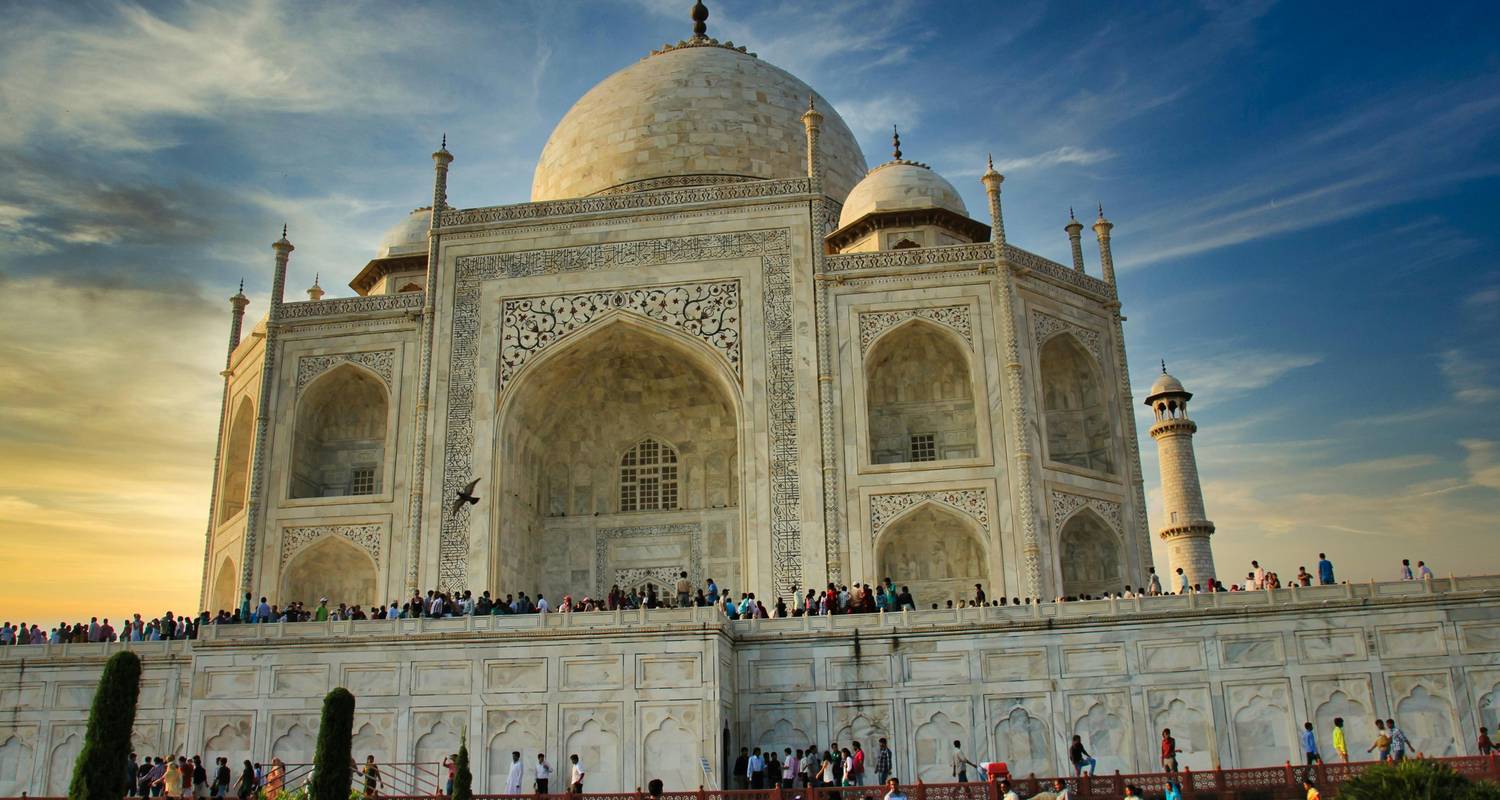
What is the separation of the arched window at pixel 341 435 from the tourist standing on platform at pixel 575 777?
355 inches

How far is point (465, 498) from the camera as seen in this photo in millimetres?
20250

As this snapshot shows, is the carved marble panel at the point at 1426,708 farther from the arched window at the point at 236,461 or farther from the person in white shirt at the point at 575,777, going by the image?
the arched window at the point at 236,461

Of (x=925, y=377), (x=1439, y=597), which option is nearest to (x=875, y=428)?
(x=925, y=377)

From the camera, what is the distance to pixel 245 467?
78.7 ft

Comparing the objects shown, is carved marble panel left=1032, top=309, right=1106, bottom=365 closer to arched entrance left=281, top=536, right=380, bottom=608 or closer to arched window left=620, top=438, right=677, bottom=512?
arched window left=620, top=438, right=677, bottom=512

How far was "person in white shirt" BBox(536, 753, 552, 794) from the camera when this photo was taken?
14062mm

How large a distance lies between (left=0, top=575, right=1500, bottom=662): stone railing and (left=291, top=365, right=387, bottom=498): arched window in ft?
22.6

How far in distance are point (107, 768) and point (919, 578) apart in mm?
12084

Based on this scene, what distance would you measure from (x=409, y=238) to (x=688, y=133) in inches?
223

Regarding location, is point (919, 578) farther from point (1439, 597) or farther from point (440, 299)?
point (440, 299)

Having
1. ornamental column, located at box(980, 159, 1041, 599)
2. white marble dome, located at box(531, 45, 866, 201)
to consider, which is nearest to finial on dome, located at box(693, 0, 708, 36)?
white marble dome, located at box(531, 45, 866, 201)

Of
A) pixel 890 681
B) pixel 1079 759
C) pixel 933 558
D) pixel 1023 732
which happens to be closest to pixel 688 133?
pixel 933 558

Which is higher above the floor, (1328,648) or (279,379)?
(279,379)

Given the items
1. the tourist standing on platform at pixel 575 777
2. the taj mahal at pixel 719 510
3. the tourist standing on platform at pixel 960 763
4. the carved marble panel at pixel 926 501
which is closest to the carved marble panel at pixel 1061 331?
the taj mahal at pixel 719 510
